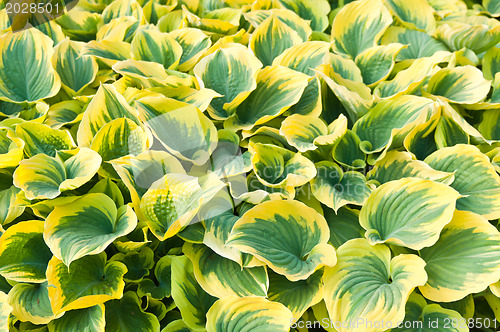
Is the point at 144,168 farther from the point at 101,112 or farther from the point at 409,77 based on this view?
the point at 409,77

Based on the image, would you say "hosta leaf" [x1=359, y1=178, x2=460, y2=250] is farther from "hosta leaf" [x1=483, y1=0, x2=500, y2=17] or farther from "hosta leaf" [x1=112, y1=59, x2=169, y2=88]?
"hosta leaf" [x1=483, y1=0, x2=500, y2=17]

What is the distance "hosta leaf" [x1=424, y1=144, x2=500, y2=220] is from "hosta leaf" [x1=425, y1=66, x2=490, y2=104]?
0.25 metres

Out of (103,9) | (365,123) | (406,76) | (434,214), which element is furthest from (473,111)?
(103,9)

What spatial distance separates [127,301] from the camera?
46.6 inches

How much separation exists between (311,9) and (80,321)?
1.50m

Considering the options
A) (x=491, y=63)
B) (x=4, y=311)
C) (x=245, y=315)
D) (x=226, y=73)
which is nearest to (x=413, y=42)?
(x=491, y=63)

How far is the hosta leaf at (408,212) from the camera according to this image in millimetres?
1080

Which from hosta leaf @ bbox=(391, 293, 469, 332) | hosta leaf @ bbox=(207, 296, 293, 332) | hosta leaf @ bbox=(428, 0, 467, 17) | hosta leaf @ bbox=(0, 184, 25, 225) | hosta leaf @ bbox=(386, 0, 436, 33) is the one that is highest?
hosta leaf @ bbox=(386, 0, 436, 33)

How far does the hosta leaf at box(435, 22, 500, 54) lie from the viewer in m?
1.67

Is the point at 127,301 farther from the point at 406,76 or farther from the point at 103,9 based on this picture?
the point at 103,9

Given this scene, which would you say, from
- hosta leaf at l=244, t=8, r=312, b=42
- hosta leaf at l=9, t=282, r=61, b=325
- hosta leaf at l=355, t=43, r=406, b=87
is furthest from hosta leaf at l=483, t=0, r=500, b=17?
hosta leaf at l=9, t=282, r=61, b=325

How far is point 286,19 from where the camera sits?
1.73m

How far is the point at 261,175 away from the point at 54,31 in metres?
1.11

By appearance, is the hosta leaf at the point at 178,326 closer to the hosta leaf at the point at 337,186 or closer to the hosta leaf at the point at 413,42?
the hosta leaf at the point at 337,186
